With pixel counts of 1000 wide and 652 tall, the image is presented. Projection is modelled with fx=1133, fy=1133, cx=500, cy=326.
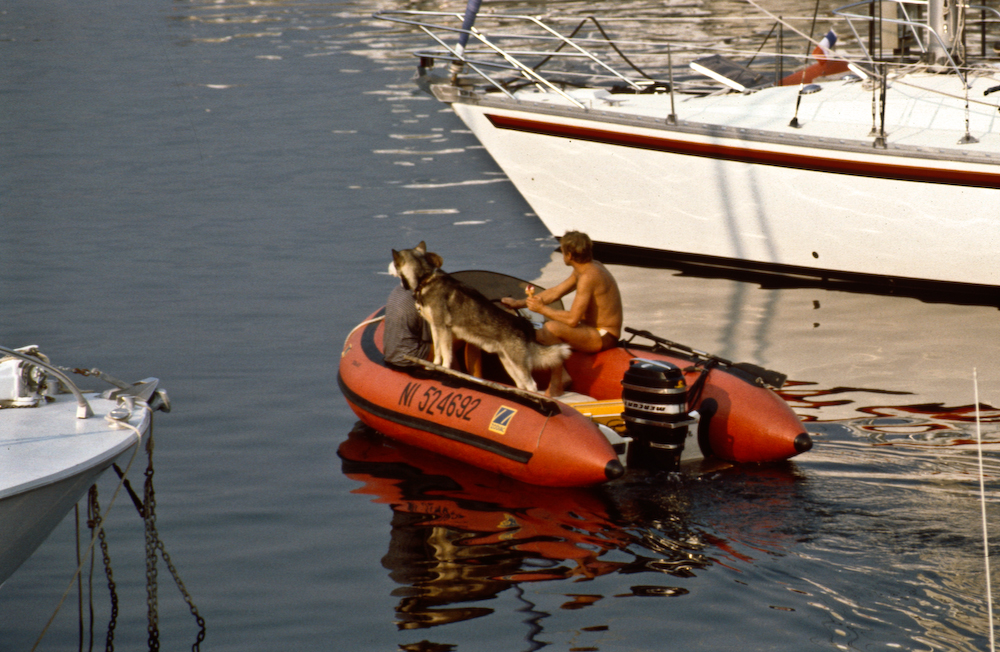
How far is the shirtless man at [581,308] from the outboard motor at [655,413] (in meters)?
0.76

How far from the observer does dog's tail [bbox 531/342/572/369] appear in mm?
7293

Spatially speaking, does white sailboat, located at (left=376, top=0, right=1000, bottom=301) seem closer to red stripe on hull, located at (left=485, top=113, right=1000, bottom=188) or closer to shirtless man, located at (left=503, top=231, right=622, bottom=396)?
red stripe on hull, located at (left=485, top=113, right=1000, bottom=188)

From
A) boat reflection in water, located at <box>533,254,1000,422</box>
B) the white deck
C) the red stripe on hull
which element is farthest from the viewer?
the red stripe on hull


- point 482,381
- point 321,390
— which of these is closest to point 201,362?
point 321,390

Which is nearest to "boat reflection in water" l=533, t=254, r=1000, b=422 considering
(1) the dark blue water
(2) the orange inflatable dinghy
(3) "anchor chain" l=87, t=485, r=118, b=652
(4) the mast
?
(1) the dark blue water

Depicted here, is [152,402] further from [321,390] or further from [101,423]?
[321,390]

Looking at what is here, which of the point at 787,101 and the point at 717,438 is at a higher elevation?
the point at 787,101

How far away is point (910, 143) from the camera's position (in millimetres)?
9906

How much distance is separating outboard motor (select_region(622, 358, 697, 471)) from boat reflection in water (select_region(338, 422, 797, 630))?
0.15m

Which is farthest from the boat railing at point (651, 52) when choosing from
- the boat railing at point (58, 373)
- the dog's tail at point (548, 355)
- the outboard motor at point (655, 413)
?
the boat railing at point (58, 373)

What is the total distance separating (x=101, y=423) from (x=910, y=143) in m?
7.45

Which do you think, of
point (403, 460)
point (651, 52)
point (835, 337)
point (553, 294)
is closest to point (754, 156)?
point (835, 337)

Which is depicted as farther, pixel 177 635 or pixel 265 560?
pixel 265 560

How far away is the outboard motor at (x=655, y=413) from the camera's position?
671 cm
